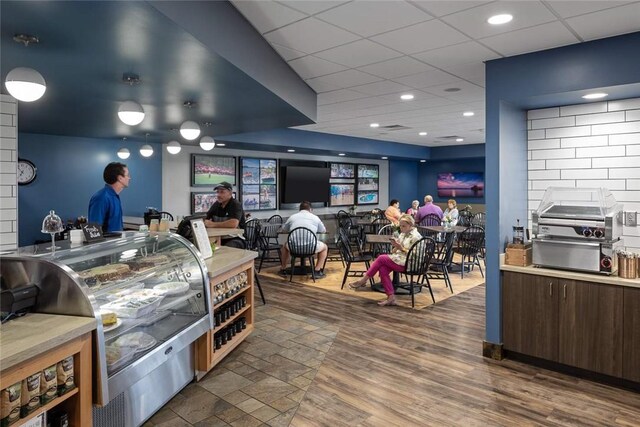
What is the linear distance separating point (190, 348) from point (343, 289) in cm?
316

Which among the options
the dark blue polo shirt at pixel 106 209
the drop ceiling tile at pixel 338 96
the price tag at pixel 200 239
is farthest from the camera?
the drop ceiling tile at pixel 338 96

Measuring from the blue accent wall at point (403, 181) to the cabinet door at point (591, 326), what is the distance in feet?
31.7

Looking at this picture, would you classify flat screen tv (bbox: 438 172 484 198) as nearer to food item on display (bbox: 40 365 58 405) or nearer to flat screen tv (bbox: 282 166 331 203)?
flat screen tv (bbox: 282 166 331 203)

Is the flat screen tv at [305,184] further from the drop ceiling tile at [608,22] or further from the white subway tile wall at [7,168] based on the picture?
the drop ceiling tile at [608,22]

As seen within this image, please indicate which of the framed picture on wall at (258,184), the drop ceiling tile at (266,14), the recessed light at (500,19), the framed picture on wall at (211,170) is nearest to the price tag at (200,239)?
the drop ceiling tile at (266,14)

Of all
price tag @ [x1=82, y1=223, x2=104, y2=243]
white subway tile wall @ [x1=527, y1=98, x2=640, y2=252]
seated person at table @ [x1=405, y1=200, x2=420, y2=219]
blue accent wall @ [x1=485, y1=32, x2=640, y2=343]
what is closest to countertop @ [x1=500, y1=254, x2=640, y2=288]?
blue accent wall @ [x1=485, y1=32, x2=640, y2=343]

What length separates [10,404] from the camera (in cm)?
158

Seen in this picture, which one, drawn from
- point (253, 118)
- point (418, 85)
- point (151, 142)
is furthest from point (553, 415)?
point (151, 142)

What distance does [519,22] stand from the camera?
2.75 meters

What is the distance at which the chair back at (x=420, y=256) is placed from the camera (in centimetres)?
504

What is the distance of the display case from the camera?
1.95m

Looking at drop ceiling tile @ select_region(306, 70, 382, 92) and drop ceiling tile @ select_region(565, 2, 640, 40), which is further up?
drop ceiling tile @ select_region(306, 70, 382, 92)

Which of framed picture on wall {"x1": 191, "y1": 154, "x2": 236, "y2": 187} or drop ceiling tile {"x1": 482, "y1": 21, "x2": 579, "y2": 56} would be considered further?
framed picture on wall {"x1": 191, "y1": 154, "x2": 236, "y2": 187}

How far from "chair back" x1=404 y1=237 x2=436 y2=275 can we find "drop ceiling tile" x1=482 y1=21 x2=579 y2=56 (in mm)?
2363
